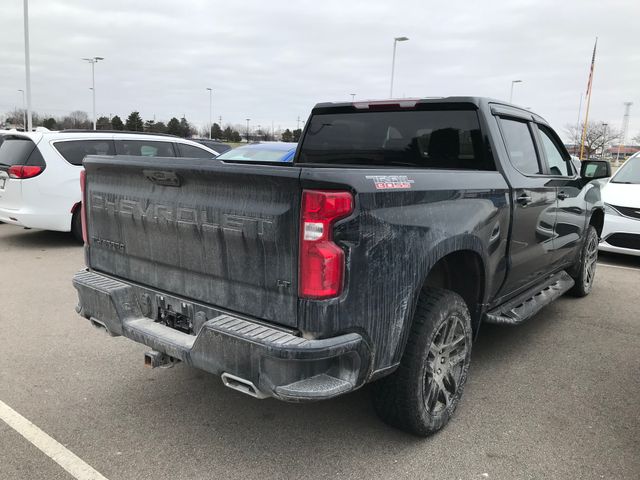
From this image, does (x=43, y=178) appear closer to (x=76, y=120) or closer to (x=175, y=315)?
(x=175, y=315)

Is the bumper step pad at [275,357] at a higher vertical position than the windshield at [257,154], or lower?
lower

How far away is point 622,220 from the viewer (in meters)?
7.66

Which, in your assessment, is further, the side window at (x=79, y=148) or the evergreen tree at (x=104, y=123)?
the evergreen tree at (x=104, y=123)

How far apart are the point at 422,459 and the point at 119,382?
209 cm

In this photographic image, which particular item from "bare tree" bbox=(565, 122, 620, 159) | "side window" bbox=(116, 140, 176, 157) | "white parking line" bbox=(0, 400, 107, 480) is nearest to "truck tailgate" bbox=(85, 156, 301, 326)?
"white parking line" bbox=(0, 400, 107, 480)

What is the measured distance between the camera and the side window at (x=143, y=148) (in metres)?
9.05

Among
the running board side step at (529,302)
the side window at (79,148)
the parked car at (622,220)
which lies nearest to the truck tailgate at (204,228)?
the running board side step at (529,302)

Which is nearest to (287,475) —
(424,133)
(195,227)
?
(195,227)

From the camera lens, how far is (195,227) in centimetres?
266

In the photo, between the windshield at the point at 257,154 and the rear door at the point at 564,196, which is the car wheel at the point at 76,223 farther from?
the rear door at the point at 564,196

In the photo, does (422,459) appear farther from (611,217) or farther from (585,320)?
(611,217)

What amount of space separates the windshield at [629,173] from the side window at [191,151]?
7.09 metres

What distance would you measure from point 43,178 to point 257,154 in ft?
Answer: 11.6

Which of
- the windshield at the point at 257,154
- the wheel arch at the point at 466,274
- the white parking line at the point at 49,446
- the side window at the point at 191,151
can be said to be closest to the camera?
the white parking line at the point at 49,446
